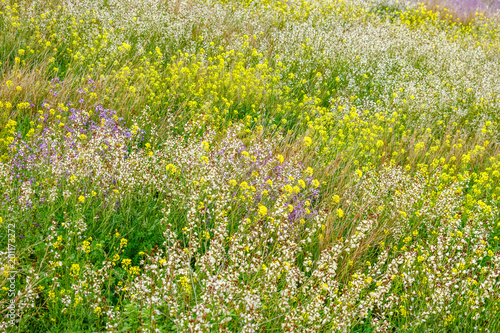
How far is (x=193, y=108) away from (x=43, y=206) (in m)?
2.26

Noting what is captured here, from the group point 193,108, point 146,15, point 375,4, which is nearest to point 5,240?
point 193,108

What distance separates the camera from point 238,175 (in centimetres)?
330

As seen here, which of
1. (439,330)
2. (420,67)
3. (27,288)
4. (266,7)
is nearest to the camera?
(27,288)

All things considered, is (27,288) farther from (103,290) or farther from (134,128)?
(134,128)

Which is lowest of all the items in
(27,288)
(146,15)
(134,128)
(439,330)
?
(439,330)

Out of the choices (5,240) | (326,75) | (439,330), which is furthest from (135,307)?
(326,75)

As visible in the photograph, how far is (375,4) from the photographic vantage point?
12.6 metres

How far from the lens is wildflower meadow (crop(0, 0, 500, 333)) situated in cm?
218

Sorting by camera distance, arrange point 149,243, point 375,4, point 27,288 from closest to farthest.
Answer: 1. point 27,288
2. point 149,243
3. point 375,4

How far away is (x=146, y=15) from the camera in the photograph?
6.25 m

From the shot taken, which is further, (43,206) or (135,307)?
(43,206)

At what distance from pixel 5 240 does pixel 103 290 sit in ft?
2.34

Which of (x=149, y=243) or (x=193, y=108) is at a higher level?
(x=193, y=108)

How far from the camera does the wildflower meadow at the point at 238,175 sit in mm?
2176
